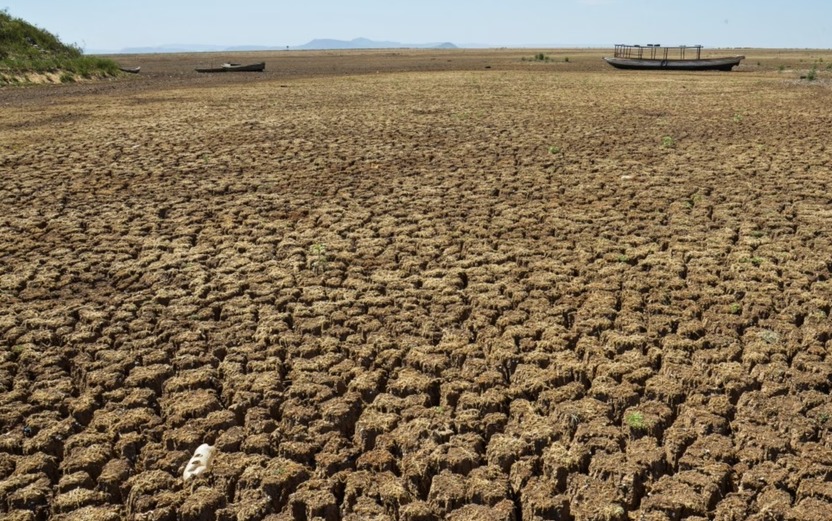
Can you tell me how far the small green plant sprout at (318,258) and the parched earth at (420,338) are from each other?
0.03m

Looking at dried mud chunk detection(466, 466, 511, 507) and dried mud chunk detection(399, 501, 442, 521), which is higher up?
dried mud chunk detection(466, 466, 511, 507)

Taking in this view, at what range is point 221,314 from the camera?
179 inches

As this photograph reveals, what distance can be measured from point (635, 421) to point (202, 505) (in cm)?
199

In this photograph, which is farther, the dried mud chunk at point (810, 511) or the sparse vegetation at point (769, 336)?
the sparse vegetation at point (769, 336)

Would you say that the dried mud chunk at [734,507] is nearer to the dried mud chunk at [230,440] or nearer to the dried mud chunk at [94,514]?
the dried mud chunk at [230,440]

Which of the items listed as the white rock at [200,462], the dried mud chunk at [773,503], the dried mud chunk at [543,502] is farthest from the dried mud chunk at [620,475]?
the white rock at [200,462]

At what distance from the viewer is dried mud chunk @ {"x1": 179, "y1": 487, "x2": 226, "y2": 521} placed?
2.76 m

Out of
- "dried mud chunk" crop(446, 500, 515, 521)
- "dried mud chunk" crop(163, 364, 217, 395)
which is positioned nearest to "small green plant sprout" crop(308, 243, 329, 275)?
"dried mud chunk" crop(163, 364, 217, 395)

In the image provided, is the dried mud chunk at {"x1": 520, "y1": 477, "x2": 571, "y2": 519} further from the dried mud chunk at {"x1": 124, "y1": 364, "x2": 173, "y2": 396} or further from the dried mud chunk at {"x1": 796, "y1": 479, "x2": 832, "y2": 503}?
the dried mud chunk at {"x1": 124, "y1": 364, "x2": 173, "y2": 396}

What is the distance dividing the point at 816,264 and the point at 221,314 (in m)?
4.38

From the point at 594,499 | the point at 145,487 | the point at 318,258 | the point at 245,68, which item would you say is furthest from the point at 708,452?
the point at 245,68

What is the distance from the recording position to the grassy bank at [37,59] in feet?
84.7

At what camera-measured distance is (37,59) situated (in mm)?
28531

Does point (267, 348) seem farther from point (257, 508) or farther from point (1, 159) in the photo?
point (1, 159)
